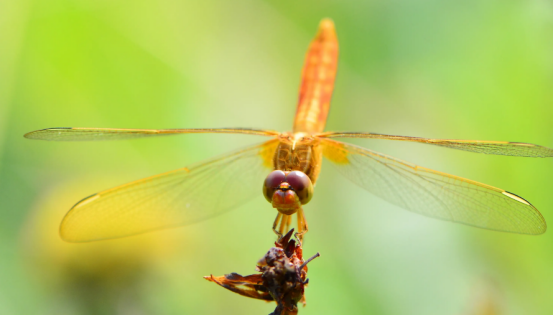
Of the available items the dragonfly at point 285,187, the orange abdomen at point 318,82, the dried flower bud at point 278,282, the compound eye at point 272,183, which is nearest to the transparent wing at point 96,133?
the dragonfly at point 285,187

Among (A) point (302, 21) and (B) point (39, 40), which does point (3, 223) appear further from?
(A) point (302, 21)

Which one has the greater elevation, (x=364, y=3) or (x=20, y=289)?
(x=364, y=3)

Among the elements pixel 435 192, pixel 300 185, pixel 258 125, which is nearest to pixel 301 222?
pixel 300 185

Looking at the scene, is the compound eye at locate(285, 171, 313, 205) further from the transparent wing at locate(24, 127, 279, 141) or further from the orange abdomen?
the orange abdomen

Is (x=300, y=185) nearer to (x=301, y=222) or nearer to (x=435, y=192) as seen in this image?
(x=301, y=222)

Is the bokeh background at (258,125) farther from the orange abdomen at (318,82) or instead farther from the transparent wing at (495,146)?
the transparent wing at (495,146)

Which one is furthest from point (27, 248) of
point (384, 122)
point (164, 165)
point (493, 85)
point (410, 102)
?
point (493, 85)
